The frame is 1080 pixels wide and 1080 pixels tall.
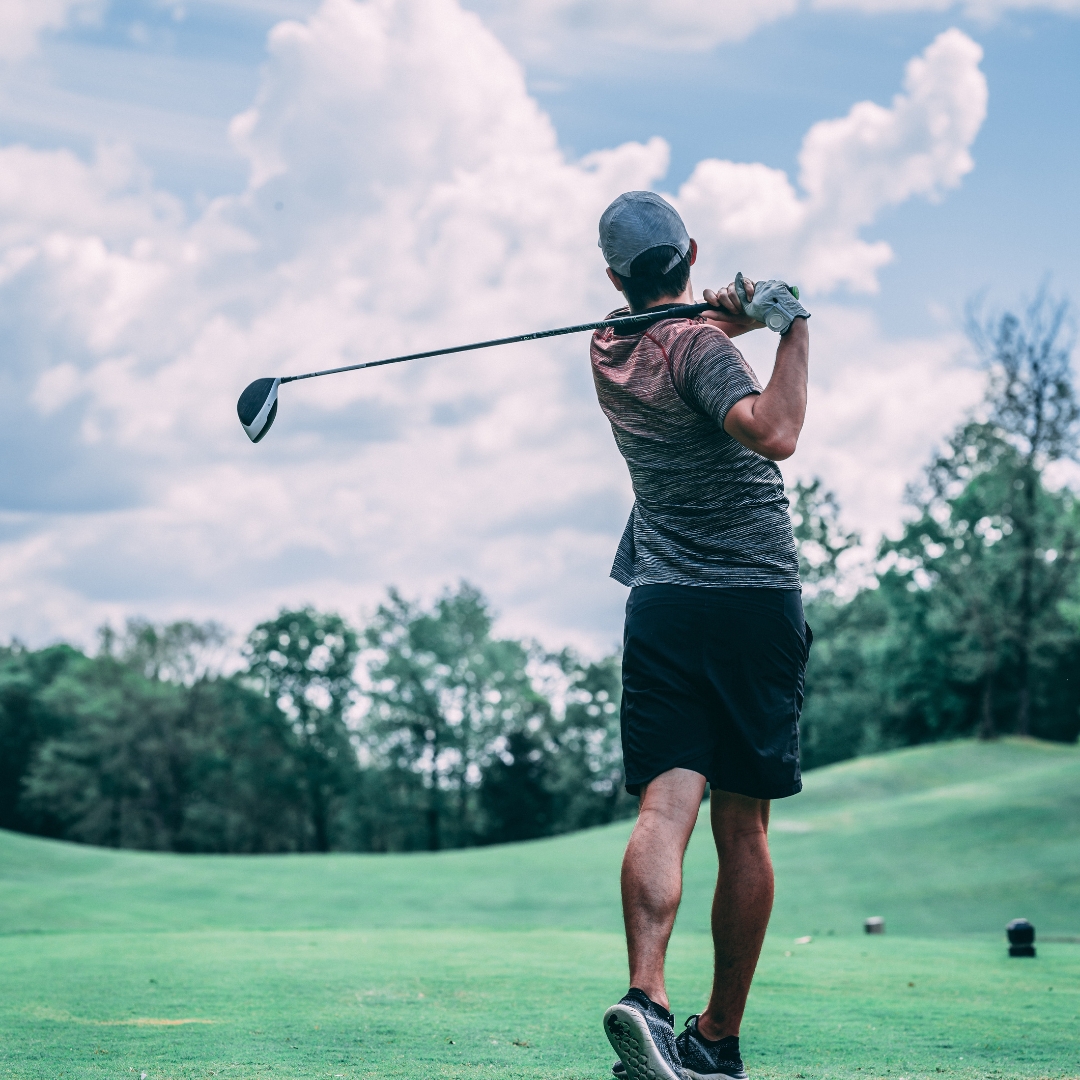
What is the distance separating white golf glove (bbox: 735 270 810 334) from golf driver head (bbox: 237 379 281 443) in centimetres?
149

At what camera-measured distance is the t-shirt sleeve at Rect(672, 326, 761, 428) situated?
2.78 metres

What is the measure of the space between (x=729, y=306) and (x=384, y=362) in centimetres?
100

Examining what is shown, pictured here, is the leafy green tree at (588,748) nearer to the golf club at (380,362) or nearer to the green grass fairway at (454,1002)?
the green grass fairway at (454,1002)

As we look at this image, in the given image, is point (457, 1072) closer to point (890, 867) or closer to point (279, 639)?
point (890, 867)

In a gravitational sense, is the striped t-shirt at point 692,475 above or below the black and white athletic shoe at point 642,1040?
above

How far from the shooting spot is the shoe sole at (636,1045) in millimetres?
2430

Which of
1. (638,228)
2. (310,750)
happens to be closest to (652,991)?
(638,228)

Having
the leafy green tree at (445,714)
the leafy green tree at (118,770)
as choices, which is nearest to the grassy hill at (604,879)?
the leafy green tree at (445,714)

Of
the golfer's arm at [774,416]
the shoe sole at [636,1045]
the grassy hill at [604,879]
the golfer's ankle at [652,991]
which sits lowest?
the grassy hill at [604,879]

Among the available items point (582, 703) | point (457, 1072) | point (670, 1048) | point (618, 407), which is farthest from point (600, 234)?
point (582, 703)

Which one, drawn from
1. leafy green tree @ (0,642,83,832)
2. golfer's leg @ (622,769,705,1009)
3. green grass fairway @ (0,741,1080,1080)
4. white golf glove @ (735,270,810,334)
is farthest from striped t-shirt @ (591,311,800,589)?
leafy green tree @ (0,642,83,832)

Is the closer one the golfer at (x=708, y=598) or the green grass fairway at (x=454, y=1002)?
the golfer at (x=708, y=598)

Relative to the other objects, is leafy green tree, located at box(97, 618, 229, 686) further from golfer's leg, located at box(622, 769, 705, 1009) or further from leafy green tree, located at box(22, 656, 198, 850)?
golfer's leg, located at box(622, 769, 705, 1009)

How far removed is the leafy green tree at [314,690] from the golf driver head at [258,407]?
149 feet
